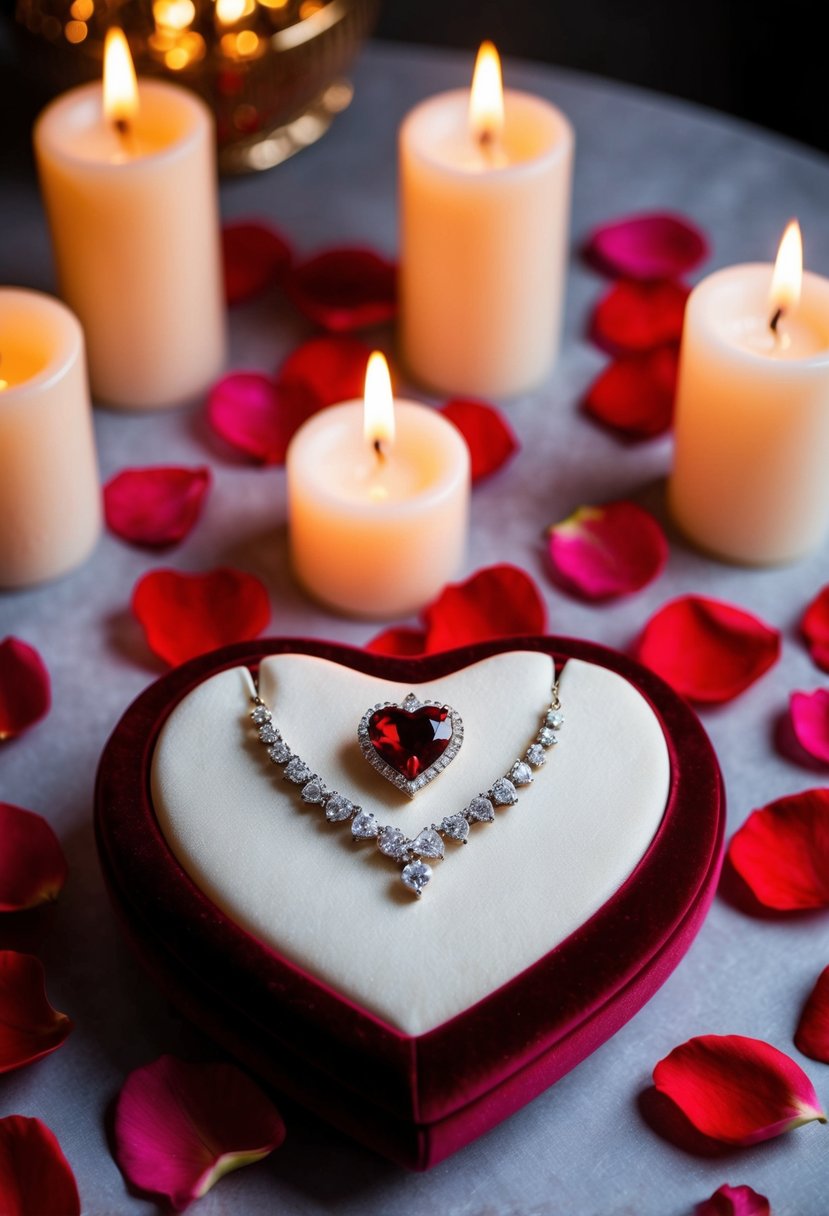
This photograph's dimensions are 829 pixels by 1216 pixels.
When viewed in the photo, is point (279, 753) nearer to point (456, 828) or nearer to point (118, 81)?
point (456, 828)

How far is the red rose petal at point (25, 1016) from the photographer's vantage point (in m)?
0.73

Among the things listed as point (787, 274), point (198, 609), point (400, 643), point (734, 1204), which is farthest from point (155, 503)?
point (734, 1204)

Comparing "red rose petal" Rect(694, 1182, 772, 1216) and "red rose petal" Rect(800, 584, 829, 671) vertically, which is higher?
"red rose petal" Rect(800, 584, 829, 671)

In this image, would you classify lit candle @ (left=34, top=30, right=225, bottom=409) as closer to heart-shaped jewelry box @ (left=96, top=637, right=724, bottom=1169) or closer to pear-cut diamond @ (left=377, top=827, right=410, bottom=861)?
heart-shaped jewelry box @ (left=96, top=637, right=724, bottom=1169)

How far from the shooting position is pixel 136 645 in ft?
3.06

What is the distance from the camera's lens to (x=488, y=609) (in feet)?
3.07

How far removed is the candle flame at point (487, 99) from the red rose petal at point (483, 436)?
194 mm

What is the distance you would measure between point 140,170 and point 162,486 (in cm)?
21

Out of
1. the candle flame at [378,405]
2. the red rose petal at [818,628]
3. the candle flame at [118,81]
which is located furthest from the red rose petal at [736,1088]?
the candle flame at [118,81]

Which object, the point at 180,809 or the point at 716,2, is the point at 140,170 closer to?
the point at 180,809

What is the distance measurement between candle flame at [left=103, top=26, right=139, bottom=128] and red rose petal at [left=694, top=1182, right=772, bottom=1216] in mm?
783

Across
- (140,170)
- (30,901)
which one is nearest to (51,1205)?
(30,901)

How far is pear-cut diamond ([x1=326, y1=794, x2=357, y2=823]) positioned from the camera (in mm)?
732

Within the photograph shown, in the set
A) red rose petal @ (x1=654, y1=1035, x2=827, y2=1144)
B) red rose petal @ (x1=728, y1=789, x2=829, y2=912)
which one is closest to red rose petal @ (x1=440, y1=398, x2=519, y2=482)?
red rose petal @ (x1=728, y1=789, x2=829, y2=912)
